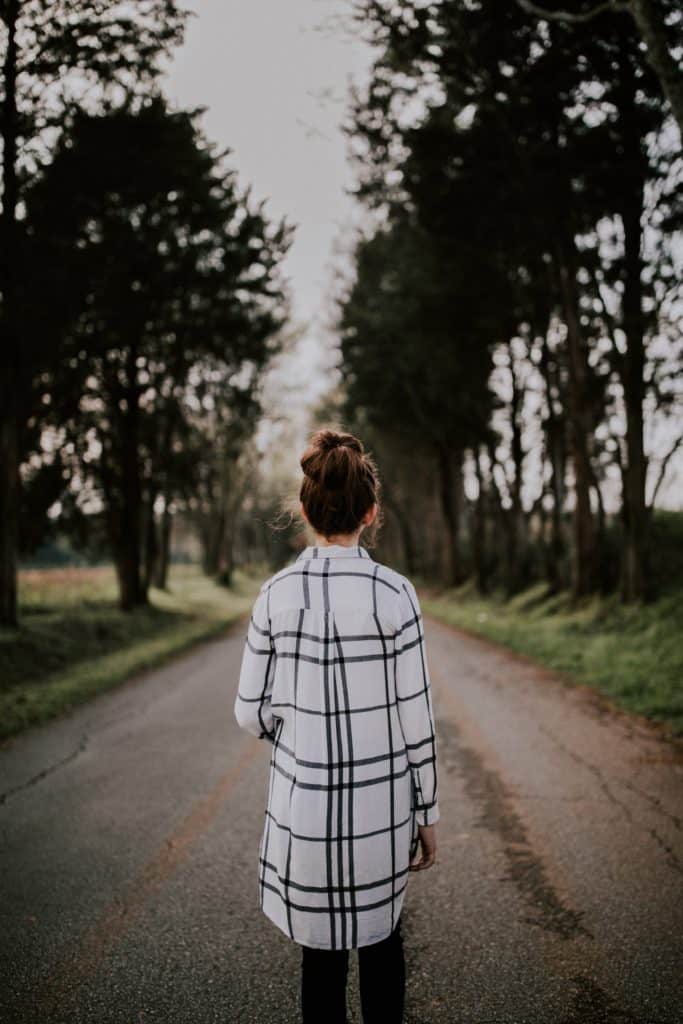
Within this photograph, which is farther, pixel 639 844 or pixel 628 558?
pixel 628 558

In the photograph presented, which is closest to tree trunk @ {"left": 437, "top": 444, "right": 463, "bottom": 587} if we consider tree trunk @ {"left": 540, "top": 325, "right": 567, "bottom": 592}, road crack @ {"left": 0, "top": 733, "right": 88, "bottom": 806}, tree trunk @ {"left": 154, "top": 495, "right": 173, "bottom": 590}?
tree trunk @ {"left": 540, "top": 325, "right": 567, "bottom": 592}

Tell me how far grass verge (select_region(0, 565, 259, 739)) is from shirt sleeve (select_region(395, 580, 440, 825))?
6804mm

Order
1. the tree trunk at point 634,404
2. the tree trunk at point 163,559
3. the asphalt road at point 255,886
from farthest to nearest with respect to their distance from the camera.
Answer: the tree trunk at point 163,559 → the tree trunk at point 634,404 → the asphalt road at point 255,886

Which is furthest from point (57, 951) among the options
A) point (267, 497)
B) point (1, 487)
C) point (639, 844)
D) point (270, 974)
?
point (267, 497)

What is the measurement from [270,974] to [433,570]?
1355 inches

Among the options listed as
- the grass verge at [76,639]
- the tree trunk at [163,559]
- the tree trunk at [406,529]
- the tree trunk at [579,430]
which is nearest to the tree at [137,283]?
the grass verge at [76,639]

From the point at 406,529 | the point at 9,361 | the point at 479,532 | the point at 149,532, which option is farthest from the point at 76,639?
the point at 406,529

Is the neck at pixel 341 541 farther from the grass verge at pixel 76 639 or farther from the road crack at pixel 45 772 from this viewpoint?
the grass verge at pixel 76 639

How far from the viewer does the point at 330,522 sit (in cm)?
221

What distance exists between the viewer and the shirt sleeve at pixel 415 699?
6.93ft

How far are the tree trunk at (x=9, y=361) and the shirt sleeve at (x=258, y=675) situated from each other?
1183 centimetres

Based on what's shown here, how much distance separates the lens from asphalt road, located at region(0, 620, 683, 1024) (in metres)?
2.83

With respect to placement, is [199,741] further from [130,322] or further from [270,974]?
[130,322]

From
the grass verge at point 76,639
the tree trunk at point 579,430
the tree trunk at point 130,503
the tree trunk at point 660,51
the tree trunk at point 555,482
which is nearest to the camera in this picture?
the tree trunk at point 660,51
